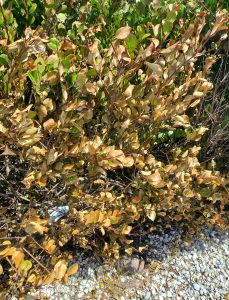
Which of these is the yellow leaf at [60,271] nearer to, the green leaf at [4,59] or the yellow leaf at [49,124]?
the yellow leaf at [49,124]

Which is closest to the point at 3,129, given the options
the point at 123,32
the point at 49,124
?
the point at 49,124

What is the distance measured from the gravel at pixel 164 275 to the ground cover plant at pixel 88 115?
0.18m

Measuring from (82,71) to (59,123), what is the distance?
28 centimetres

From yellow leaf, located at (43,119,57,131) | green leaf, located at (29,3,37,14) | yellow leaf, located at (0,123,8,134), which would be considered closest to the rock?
yellow leaf, located at (43,119,57,131)

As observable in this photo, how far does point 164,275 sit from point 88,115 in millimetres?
1461

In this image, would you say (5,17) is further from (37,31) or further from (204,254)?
(204,254)

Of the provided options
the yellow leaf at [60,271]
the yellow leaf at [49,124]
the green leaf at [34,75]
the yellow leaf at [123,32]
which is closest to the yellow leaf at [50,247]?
the yellow leaf at [60,271]

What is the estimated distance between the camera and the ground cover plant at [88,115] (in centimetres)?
176

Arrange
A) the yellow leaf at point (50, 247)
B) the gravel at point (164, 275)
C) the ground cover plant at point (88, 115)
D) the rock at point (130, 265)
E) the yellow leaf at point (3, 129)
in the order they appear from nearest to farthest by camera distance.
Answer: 1. the yellow leaf at point (3, 129)
2. the ground cover plant at point (88, 115)
3. the yellow leaf at point (50, 247)
4. the gravel at point (164, 275)
5. the rock at point (130, 265)

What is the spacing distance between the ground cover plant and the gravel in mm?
179

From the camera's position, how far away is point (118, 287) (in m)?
2.58

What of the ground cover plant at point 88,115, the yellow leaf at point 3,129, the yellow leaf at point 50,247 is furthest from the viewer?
the yellow leaf at point 50,247

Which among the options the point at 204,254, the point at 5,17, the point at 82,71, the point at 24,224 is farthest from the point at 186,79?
the point at 204,254

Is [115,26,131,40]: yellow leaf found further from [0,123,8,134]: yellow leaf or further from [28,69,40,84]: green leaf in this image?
[0,123,8,134]: yellow leaf
